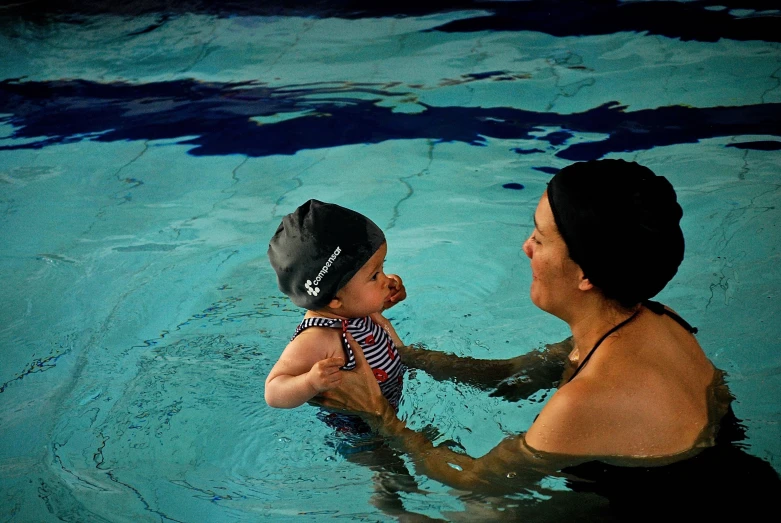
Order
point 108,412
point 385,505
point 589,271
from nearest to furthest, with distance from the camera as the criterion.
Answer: point 589,271, point 385,505, point 108,412

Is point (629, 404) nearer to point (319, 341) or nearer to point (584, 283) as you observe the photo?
point (584, 283)

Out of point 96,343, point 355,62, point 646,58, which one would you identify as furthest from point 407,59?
point 96,343

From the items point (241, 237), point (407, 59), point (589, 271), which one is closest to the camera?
point (589, 271)

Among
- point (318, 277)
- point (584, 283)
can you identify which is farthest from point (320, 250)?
point (584, 283)

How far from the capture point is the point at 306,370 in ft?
9.43

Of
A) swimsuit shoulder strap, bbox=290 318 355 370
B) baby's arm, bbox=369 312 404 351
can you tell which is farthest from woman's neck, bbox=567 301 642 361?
baby's arm, bbox=369 312 404 351

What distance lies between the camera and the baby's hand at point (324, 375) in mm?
2617

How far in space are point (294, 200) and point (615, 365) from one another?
12.6ft

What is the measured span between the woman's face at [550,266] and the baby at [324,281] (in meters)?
0.70

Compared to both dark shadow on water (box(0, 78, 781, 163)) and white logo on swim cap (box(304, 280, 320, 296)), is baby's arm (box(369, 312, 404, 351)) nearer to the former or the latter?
white logo on swim cap (box(304, 280, 320, 296))

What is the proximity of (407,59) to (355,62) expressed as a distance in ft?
1.77

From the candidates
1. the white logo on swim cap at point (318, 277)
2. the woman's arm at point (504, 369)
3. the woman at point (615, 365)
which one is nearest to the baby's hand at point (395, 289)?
the white logo on swim cap at point (318, 277)

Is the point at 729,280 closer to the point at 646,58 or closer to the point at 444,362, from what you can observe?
the point at 444,362

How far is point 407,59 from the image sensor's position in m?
7.90
